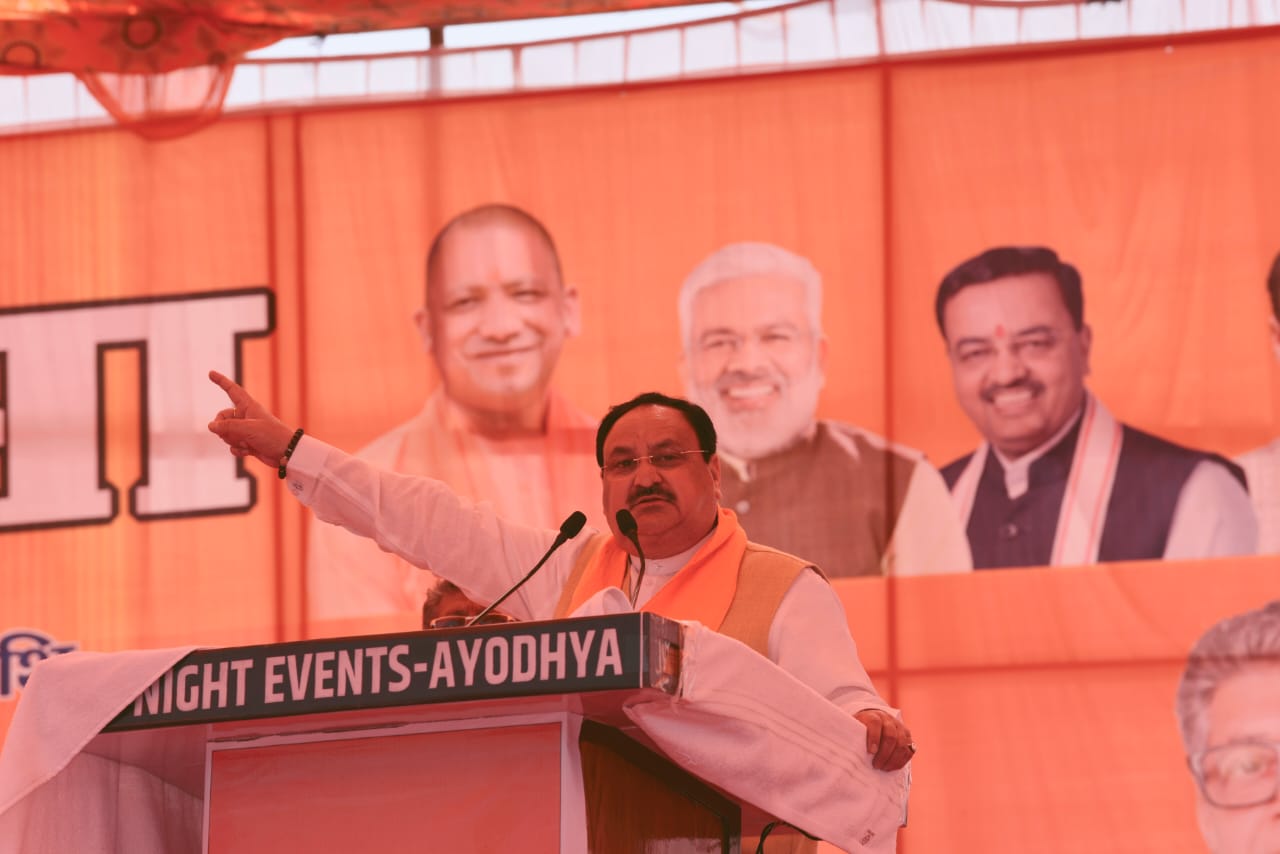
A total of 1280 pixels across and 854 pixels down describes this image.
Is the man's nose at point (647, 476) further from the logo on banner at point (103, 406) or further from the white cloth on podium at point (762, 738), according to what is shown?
the logo on banner at point (103, 406)

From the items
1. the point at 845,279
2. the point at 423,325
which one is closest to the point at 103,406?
the point at 423,325

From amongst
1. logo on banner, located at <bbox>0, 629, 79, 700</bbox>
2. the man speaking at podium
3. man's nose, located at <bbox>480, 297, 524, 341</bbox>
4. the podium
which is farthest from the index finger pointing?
logo on banner, located at <bbox>0, 629, 79, 700</bbox>

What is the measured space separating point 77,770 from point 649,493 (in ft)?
2.87

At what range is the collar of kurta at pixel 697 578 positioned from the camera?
2.43m

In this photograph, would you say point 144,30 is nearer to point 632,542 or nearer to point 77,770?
point 632,542

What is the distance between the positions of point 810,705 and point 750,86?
3.21 metres

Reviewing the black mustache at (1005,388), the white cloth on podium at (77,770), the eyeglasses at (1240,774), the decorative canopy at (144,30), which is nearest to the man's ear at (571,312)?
the decorative canopy at (144,30)

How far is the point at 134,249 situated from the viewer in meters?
5.14

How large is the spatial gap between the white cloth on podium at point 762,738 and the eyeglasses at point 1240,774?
260cm

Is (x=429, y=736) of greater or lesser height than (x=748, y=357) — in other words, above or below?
below

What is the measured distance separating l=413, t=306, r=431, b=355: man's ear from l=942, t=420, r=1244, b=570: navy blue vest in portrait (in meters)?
1.41

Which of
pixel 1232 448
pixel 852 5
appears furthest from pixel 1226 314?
pixel 852 5

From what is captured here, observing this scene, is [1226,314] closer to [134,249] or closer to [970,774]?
[970,774]

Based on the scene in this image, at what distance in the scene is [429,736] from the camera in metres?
1.81
